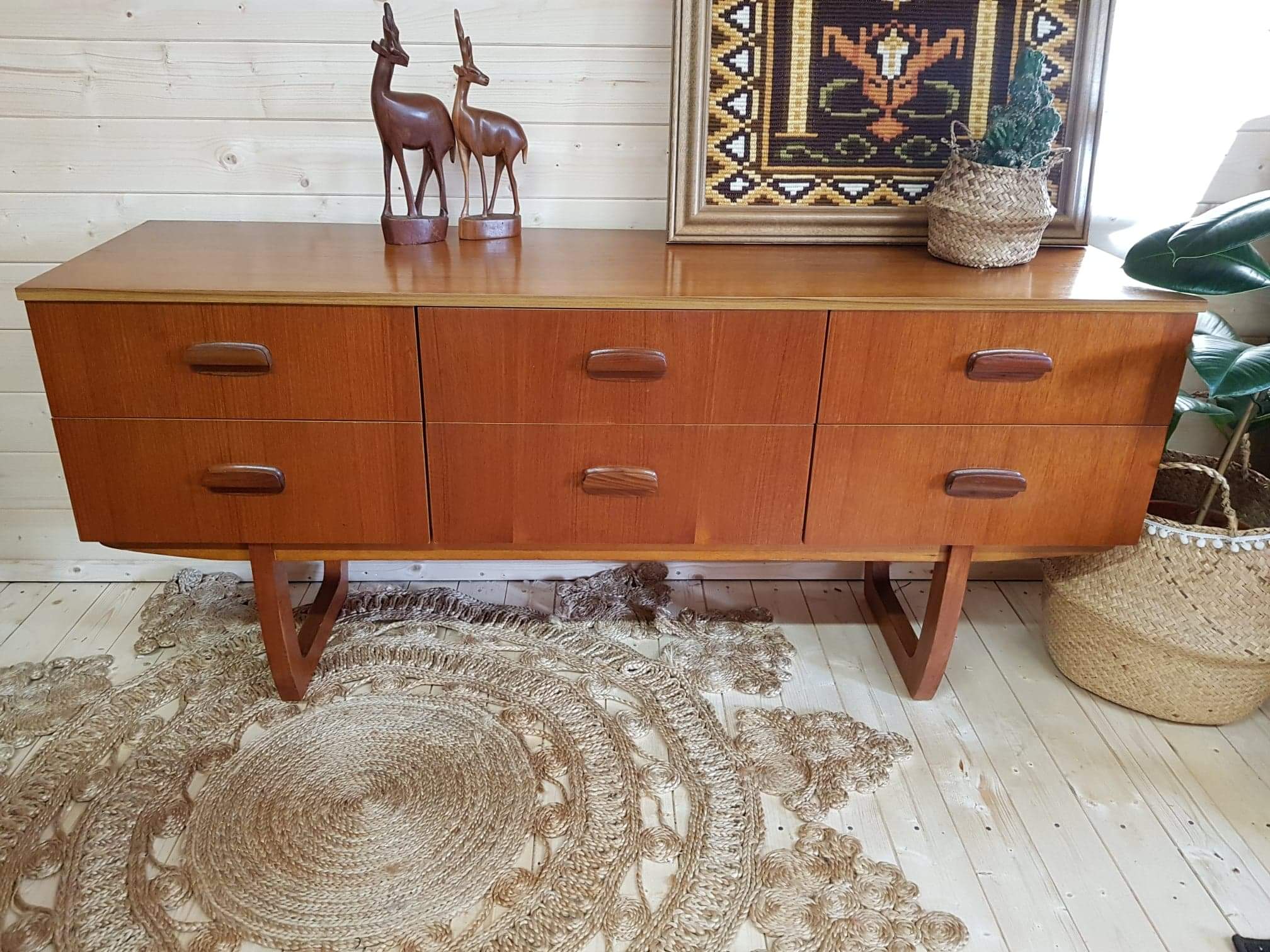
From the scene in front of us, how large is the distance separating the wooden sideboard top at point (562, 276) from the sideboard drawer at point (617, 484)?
19 centimetres

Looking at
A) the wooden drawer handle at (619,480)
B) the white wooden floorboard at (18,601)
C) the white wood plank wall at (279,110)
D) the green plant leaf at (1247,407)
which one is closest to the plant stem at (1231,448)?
the green plant leaf at (1247,407)

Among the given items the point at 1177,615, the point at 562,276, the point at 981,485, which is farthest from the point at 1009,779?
the point at 562,276

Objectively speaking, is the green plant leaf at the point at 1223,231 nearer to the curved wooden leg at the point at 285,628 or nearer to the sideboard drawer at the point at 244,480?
the sideboard drawer at the point at 244,480

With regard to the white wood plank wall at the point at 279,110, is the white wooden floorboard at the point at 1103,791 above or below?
below

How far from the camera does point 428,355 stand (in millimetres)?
1303

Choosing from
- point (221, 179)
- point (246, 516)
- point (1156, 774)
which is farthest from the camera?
point (221, 179)

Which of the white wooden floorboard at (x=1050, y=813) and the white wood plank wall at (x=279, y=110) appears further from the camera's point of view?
the white wood plank wall at (x=279, y=110)

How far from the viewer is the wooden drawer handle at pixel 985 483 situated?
1393mm

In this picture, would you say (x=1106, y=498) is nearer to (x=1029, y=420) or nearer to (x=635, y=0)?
(x=1029, y=420)

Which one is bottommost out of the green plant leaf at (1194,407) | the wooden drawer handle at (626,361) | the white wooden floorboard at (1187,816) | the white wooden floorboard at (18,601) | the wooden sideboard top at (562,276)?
the white wooden floorboard at (1187,816)

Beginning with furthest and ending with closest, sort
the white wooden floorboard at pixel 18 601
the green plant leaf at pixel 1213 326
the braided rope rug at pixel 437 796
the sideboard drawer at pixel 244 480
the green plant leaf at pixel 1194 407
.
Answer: the white wooden floorboard at pixel 18 601 → the green plant leaf at pixel 1213 326 → the green plant leaf at pixel 1194 407 → the sideboard drawer at pixel 244 480 → the braided rope rug at pixel 437 796

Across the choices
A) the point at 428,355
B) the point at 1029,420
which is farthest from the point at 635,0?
the point at 1029,420

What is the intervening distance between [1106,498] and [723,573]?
805mm

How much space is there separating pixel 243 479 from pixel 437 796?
1.78 ft
